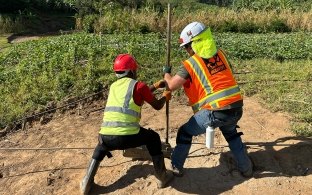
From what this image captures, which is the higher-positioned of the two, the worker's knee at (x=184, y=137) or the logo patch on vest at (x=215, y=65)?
the logo patch on vest at (x=215, y=65)

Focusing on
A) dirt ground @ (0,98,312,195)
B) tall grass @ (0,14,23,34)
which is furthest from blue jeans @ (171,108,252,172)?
tall grass @ (0,14,23,34)

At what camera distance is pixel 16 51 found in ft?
37.8

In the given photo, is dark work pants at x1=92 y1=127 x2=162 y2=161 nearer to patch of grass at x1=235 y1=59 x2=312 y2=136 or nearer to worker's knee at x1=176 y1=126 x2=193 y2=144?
worker's knee at x1=176 y1=126 x2=193 y2=144

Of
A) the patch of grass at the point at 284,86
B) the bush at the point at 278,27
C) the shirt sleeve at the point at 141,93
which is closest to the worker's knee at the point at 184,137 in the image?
the shirt sleeve at the point at 141,93

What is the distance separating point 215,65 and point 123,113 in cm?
105

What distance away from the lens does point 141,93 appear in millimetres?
4391

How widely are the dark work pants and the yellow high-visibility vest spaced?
52 millimetres

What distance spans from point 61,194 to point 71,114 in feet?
8.06

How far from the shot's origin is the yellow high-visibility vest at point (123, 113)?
436 cm

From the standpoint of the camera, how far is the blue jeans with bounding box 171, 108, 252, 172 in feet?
14.5

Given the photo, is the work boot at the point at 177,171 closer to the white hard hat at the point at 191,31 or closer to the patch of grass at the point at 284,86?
the white hard hat at the point at 191,31

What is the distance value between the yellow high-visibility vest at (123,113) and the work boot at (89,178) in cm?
41

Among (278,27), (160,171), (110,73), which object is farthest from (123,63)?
(278,27)

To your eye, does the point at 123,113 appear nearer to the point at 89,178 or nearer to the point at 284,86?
the point at 89,178
